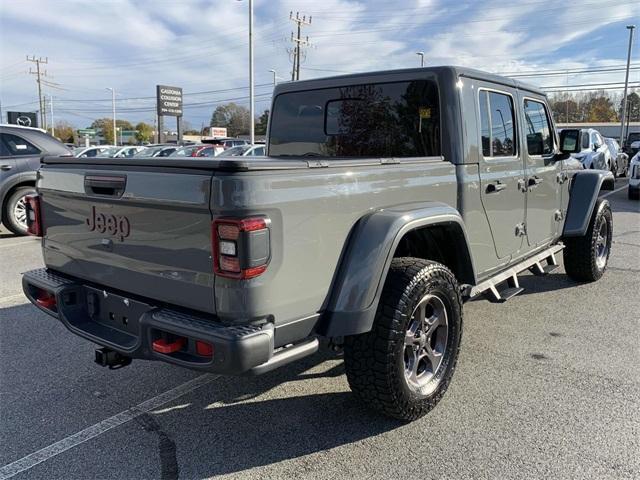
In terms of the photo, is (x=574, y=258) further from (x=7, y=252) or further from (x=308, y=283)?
(x=7, y=252)

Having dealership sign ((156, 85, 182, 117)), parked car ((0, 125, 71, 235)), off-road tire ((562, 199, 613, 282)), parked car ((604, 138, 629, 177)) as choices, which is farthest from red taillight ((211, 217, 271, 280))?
dealership sign ((156, 85, 182, 117))

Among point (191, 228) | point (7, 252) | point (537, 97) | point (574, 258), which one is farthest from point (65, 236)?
point (7, 252)

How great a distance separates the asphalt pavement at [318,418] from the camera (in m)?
2.68

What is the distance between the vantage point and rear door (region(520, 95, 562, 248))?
4516mm

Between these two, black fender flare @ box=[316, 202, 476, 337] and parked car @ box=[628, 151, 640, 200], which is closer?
black fender flare @ box=[316, 202, 476, 337]

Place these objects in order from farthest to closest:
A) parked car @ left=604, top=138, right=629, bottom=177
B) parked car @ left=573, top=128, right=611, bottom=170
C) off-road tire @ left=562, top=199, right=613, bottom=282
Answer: parked car @ left=604, top=138, right=629, bottom=177 → parked car @ left=573, top=128, right=611, bottom=170 → off-road tire @ left=562, top=199, right=613, bottom=282

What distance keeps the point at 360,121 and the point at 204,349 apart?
2374 mm

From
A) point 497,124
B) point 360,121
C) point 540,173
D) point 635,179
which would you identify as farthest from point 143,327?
point 635,179

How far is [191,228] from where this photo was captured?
7.83 ft

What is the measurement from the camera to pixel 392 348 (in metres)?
2.80

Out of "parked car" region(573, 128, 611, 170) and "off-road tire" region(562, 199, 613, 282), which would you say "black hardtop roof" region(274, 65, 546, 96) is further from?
"parked car" region(573, 128, 611, 170)

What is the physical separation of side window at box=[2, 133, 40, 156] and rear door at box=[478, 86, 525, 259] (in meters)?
8.12

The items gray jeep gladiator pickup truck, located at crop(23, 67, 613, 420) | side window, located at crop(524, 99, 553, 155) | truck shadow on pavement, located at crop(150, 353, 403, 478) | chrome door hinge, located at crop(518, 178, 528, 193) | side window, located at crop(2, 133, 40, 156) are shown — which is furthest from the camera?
side window, located at crop(2, 133, 40, 156)

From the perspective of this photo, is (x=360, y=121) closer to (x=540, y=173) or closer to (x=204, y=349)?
(x=540, y=173)
